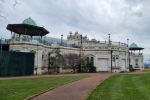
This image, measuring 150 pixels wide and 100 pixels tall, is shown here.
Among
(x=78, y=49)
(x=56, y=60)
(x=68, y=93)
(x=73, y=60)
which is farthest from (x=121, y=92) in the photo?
(x=78, y=49)

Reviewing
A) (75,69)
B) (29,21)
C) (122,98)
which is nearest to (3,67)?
(29,21)

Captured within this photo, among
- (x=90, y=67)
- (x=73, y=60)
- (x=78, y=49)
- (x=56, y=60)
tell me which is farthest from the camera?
(x=78, y=49)

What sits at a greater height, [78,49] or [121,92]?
[78,49]

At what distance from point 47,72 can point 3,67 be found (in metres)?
8.23

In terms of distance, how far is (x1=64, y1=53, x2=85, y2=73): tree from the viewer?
85.0 feet

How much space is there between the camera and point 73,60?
85.7 feet

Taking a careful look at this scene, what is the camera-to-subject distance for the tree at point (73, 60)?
2592 centimetres

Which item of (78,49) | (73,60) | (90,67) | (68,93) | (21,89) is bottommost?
(68,93)

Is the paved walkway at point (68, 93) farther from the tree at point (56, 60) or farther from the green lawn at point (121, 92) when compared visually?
the tree at point (56, 60)

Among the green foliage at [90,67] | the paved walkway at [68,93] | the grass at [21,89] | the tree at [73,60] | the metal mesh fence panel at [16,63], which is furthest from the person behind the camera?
the green foliage at [90,67]

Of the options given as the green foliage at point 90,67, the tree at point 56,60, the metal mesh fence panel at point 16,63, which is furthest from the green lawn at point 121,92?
the green foliage at point 90,67

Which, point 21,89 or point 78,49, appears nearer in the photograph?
point 21,89

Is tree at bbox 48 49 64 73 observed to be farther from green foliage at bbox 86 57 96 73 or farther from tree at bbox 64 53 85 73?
green foliage at bbox 86 57 96 73

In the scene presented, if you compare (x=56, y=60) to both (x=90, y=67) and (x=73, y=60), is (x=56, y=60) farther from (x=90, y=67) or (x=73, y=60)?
(x=90, y=67)
